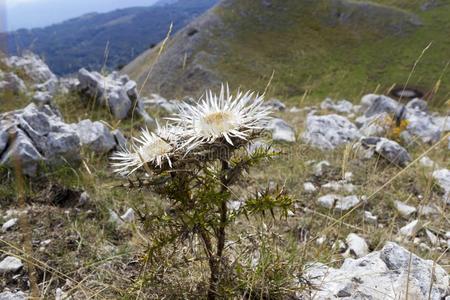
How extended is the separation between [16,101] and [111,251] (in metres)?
5.91

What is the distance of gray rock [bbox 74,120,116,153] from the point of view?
6.26 metres

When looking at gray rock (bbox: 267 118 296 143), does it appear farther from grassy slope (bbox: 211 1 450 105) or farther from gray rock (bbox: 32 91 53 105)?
grassy slope (bbox: 211 1 450 105)

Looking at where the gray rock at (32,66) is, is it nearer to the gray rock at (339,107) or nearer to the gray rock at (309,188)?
the gray rock at (309,188)

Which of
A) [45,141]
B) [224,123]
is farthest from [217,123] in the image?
[45,141]

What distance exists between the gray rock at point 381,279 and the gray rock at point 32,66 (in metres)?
11.2

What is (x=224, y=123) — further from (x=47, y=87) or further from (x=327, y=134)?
(x=47, y=87)

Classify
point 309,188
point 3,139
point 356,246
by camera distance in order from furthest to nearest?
point 309,188, point 3,139, point 356,246

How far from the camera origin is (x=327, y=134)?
27.7 ft

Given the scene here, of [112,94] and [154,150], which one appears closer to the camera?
[154,150]

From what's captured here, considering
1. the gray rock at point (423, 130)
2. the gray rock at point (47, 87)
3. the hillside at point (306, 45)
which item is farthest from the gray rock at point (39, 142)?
the hillside at point (306, 45)

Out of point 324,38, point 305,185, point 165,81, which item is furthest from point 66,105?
point 324,38

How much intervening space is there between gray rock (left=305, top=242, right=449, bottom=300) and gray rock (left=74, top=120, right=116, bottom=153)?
13.5 ft

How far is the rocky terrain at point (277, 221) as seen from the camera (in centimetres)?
279

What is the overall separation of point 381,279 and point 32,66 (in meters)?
12.7
